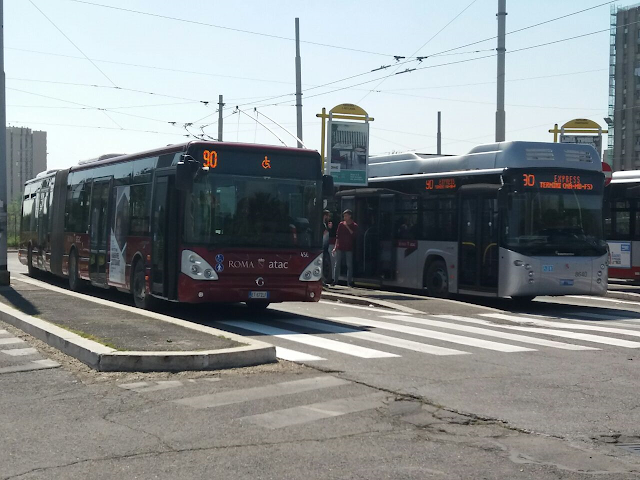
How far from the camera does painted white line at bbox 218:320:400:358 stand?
11.5 metres

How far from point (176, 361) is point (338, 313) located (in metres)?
7.85

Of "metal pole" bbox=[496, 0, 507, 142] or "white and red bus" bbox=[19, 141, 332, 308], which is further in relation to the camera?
"metal pole" bbox=[496, 0, 507, 142]

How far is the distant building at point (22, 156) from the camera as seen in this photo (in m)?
148

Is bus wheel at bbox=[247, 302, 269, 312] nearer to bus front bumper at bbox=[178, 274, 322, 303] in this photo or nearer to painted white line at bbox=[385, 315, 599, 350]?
bus front bumper at bbox=[178, 274, 322, 303]

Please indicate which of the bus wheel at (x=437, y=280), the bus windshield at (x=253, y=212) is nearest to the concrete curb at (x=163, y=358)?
the bus windshield at (x=253, y=212)

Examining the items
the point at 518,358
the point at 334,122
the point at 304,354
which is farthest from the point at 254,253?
the point at 334,122

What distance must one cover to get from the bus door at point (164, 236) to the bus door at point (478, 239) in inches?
259

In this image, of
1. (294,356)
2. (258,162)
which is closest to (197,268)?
(258,162)

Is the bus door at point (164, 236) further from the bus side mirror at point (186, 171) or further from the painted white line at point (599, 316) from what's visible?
the painted white line at point (599, 316)

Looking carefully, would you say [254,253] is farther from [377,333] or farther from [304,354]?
[304,354]

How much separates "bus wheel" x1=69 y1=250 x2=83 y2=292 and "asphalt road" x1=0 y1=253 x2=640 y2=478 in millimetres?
9359

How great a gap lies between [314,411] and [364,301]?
11.7 metres

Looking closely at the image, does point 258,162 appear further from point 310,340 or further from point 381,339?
point 381,339

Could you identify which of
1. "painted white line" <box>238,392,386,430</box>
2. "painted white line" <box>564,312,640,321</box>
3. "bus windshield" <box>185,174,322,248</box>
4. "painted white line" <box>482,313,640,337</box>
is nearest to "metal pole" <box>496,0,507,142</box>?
"painted white line" <box>564,312,640,321</box>
